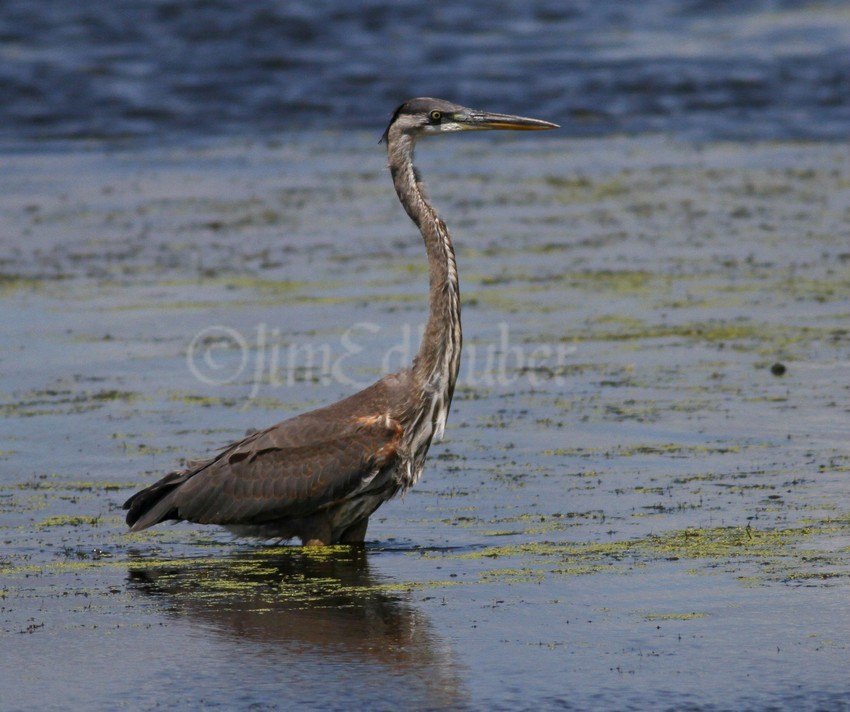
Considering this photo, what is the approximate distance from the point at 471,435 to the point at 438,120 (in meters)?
2.18

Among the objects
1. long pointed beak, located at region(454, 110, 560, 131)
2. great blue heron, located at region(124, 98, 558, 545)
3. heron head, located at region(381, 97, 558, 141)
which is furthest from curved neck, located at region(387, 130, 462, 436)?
long pointed beak, located at region(454, 110, 560, 131)

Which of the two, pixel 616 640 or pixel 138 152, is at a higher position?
pixel 138 152

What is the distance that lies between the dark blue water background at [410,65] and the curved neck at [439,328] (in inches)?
621

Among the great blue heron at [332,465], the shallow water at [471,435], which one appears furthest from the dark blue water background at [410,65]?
the great blue heron at [332,465]

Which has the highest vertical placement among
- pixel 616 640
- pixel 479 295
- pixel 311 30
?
pixel 311 30

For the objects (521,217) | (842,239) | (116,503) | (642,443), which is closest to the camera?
(116,503)

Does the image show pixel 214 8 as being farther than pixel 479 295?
Yes

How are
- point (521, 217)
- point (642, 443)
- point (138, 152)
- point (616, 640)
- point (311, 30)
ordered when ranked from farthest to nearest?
point (311, 30) < point (138, 152) < point (521, 217) < point (642, 443) < point (616, 640)

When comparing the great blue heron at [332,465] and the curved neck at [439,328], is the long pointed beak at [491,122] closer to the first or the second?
the curved neck at [439,328]

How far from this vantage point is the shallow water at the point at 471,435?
6.48 metres

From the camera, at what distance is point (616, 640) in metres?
6.62

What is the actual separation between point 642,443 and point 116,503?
10.4 ft

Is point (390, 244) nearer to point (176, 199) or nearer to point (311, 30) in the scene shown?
point (176, 199)

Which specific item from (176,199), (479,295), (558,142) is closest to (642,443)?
(479,295)
